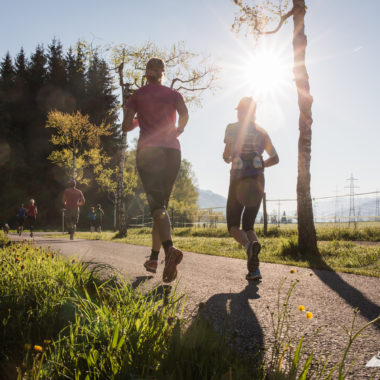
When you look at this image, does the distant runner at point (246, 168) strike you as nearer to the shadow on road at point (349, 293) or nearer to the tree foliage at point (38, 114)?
the shadow on road at point (349, 293)

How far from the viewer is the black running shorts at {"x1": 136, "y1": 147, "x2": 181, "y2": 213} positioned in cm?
322

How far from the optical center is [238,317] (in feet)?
7.69

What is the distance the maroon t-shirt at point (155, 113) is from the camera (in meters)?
3.28

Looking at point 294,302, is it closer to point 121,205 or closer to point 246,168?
point 246,168

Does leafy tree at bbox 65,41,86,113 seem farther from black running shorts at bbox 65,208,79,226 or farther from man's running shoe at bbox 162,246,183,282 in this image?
man's running shoe at bbox 162,246,183,282

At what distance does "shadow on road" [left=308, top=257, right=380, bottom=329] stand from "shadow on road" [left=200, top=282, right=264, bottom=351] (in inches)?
30.0

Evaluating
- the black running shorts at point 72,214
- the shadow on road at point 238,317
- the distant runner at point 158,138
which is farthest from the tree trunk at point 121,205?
the shadow on road at point 238,317

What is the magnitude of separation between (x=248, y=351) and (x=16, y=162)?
34.7 metres

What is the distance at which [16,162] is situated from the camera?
104 ft

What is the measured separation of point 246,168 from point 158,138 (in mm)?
1182

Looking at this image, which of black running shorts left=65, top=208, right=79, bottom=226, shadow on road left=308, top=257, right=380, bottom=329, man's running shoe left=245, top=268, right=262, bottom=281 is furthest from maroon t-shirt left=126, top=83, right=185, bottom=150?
black running shorts left=65, top=208, right=79, bottom=226

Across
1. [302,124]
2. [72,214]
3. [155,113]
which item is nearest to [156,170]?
[155,113]

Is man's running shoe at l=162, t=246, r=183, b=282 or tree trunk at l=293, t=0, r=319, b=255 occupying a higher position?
tree trunk at l=293, t=0, r=319, b=255

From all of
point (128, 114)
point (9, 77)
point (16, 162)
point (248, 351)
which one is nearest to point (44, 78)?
point (9, 77)
